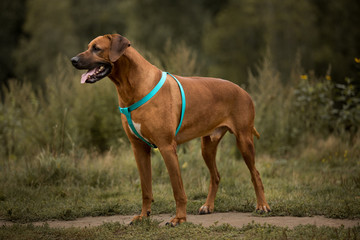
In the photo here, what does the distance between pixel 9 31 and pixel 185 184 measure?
29036mm

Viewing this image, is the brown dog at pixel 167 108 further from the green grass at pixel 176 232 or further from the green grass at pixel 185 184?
the green grass at pixel 185 184

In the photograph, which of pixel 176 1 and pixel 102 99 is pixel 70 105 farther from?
pixel 176 1

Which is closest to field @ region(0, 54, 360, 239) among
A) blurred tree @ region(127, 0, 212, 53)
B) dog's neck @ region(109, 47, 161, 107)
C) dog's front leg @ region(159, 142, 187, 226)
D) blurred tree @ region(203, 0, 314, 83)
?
dog's front leg @ region(159, 142, 187, 226)

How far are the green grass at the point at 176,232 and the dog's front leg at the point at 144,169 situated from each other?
30 centimetres

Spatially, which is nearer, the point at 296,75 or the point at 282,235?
the point at 282,235

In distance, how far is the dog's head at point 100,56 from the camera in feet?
14.0

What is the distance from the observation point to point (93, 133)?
8.89 metres

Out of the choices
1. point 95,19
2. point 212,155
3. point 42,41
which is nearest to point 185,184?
point 212,155

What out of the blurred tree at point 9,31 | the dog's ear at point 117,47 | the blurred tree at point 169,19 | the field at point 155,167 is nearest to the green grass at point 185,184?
the field at point 155,167

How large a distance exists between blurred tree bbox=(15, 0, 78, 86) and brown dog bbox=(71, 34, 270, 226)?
23.9 meters

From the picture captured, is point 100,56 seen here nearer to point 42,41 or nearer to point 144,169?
point 144,169

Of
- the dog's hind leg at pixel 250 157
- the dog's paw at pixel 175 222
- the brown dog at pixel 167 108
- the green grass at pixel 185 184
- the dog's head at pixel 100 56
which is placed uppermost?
the dog's head at pixel 100 56

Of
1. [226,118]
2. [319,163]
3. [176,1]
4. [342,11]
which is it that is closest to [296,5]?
[342,11]

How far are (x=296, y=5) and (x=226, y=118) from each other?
21.9 meters
